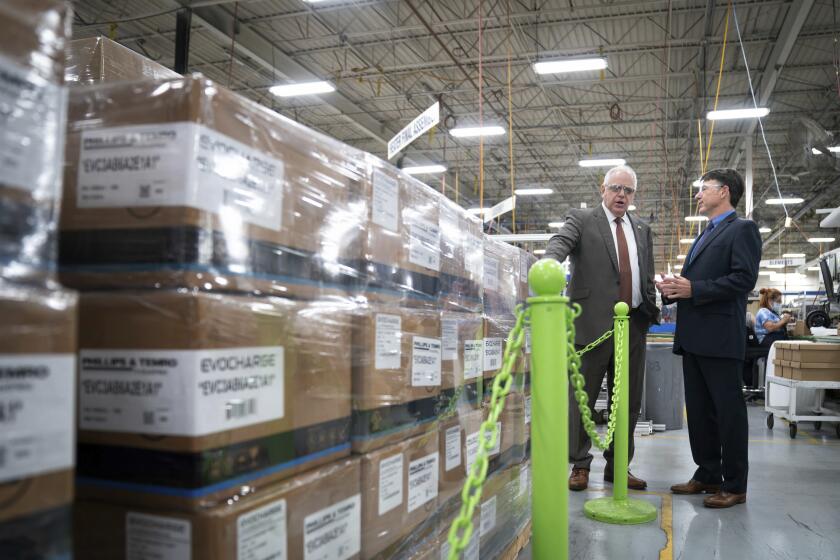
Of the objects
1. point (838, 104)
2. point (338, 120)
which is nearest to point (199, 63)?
point (338, 120)

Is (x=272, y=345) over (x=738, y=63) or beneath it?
beneath

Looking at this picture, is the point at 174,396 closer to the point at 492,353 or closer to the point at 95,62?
the point at 95,62

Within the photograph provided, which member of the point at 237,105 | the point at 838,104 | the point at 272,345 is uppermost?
the point at 838,104

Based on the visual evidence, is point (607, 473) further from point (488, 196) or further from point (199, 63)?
point (488, 196)

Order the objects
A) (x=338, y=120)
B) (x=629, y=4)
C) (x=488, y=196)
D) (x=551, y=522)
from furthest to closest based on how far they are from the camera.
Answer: (x=488, y=196)
(x=338, y=120)
(x=629, y=4)
(x=551, y=522)

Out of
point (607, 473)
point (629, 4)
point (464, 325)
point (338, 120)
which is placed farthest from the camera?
point (338, 120)

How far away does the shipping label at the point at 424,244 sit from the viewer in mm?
1780

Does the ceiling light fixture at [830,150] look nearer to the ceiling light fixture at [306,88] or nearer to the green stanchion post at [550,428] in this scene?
the ceiling light fixture at [306,88]

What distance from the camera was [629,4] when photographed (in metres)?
9.29

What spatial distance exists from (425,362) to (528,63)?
1109 cm

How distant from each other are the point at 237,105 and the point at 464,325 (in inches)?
46.7

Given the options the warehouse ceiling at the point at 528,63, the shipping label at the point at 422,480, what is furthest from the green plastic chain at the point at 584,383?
the warehouse ceiling at the point at 528,63

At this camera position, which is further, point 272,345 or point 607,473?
point 607,473

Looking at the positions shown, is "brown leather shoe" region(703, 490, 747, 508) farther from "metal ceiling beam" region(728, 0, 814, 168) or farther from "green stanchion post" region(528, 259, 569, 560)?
"metal ceiling beam" region(728, 0, 814, 168)
